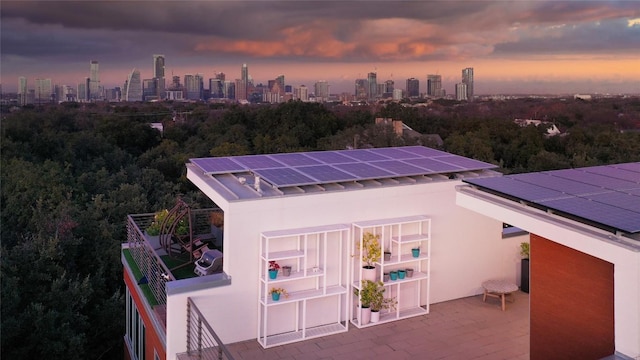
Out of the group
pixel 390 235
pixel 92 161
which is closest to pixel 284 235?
pixel 390 235

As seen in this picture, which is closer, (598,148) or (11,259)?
(11,259)

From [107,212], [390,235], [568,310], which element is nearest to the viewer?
[568,310]

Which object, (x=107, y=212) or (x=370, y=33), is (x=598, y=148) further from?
(x=107, y=212)

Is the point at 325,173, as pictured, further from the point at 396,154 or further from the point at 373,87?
the point at 373,87

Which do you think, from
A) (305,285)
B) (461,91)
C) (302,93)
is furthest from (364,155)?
(461,91)

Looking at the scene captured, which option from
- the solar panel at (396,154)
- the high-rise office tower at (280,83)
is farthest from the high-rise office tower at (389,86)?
the solar panel at (396,154)
